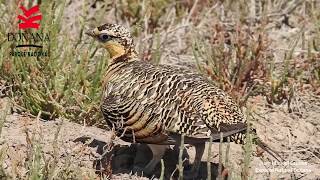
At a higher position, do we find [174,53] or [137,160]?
[174,53]

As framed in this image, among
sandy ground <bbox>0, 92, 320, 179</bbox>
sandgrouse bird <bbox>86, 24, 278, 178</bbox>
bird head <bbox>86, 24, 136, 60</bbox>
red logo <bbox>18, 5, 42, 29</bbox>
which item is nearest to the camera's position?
sandgrouse bird <bbox>86, 24, 278, 178</bbox>

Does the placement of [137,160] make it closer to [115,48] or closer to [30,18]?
[115,48]

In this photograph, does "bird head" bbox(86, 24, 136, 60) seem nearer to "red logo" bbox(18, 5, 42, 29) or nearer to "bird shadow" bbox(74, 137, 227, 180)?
"bird shadow" bbox(74, 137, 227, 180)

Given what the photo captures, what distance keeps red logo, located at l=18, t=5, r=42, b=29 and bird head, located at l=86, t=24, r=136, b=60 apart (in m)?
0.92

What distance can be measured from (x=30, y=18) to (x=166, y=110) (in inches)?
76.1

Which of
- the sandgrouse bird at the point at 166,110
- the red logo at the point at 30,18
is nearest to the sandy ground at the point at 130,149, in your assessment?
the sandgrouse bird at the point at 166,110

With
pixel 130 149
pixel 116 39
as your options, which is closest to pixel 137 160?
pixel 130 149

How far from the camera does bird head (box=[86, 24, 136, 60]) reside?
439 centimetres

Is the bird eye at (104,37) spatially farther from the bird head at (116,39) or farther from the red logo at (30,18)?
the red logo at (30,18)

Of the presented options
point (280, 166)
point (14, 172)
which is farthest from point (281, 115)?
point (14, 172)

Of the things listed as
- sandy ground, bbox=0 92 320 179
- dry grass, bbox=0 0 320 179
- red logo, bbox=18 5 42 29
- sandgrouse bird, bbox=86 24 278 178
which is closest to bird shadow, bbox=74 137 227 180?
sandy ground, bbox=0 92 320 179

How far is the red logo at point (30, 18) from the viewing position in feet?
17.0

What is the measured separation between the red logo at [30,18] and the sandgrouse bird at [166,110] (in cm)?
122

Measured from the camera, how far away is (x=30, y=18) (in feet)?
17.4
